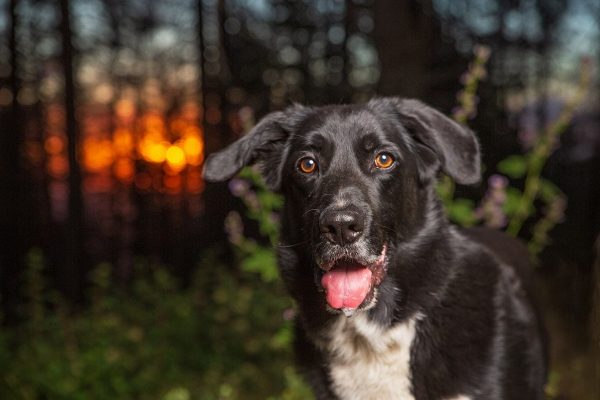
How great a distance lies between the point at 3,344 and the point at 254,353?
7.33 feet

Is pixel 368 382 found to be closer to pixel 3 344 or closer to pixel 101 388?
pixel 101 388

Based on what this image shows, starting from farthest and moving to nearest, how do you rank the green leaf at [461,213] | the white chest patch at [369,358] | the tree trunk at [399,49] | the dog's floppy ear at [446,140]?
1. the tree trunk at [399,49]
2. the green leaf at [461,213]
3. the dog's floppy ear at [446,140]
4. the white chest patch at [369,358]

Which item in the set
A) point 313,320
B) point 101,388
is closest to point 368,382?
point 313,320

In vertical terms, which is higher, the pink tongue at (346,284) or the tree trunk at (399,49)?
the tree trunk at (399,49)

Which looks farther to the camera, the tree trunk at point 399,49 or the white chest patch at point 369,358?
the tree trunk at point 399,49

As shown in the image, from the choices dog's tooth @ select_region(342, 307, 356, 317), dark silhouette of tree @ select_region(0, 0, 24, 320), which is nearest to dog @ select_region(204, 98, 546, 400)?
dog's tooth @ select_region(342, 307, 356, 317)

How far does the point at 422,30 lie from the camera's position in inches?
264

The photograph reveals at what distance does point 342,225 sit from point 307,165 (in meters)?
0.48

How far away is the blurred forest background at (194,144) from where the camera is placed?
266 inches

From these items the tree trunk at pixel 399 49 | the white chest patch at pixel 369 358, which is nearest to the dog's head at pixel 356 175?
the white chest patch at pixel 369 358

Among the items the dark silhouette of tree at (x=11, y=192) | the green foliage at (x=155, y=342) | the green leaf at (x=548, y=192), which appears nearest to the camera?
the green leaf at (x=548, y=192)

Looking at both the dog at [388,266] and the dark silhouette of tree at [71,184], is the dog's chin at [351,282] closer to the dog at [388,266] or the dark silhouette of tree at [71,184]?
the dog at [388,266]

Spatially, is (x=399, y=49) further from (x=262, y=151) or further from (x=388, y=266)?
(x=388, y=266)

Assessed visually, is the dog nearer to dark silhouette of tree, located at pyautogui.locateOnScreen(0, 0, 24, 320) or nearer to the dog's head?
the dog's head
